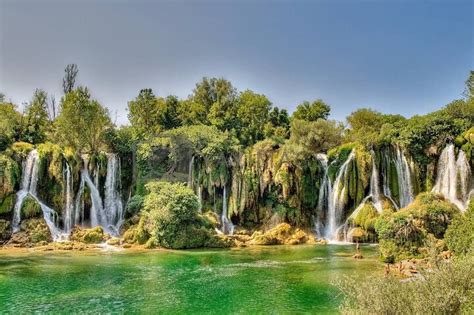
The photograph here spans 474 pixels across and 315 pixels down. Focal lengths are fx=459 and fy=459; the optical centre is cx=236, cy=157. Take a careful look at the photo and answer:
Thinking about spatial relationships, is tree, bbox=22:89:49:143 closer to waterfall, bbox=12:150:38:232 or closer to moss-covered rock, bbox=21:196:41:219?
waterfall, bbox=12:150:38:232

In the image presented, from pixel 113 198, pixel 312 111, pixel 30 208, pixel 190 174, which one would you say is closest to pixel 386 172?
pixel 190 174

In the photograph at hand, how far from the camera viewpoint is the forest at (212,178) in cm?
4012

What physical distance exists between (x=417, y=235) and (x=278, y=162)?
63.6 feet

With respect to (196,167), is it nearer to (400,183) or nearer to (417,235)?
(400,183)

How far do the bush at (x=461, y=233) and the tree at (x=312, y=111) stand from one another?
36.7 m

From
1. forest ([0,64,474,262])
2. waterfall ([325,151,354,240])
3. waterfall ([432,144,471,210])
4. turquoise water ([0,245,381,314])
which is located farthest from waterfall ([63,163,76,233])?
waterfall ([432,144,471,210])

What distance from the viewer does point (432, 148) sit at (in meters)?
44.0

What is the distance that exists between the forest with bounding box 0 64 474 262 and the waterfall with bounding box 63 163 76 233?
Result: 0.31ft

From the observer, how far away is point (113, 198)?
155 ft

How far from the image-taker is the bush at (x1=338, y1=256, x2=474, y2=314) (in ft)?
36.1

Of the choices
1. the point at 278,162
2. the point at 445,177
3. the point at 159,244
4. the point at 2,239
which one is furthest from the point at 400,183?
the point at 2,239

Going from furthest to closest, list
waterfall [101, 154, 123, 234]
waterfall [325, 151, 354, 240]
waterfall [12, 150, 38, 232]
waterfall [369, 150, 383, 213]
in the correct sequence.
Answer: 1. waterfall [101, 154, 123, 234]
2. waterfall [325, 151, 354, 240]
3. waterfall [369, 150, 383, 213]
4. waterfall [12, 150, 38, 232]

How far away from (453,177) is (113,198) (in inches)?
1295

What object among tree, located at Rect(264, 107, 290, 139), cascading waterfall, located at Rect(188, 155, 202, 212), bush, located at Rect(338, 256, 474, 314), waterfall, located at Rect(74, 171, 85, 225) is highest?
tree, located at Rect(264, 107, 290, 139)
